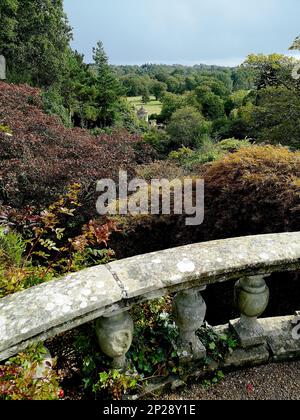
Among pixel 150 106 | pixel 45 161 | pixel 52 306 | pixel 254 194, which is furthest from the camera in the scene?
pixel 150 106

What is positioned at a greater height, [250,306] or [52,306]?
[52,306]

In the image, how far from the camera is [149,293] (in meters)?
1.64

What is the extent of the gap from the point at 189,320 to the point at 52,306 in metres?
0.76

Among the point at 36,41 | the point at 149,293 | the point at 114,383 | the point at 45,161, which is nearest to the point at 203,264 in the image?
the point at 149,293

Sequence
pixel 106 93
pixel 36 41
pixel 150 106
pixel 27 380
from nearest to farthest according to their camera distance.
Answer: pixel 27 380
pixel 36 41
pixel 106 93
pixel 150 106

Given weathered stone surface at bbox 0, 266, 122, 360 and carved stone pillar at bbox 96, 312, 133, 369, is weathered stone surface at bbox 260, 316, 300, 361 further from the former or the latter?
weathered stone surface at bbox 0, 266, 122, 360

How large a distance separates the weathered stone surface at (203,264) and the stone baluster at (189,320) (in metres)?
0.14

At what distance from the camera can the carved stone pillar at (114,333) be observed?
166 centimetres

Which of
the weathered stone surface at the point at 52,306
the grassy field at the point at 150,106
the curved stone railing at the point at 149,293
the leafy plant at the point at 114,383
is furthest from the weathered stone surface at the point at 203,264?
the grassy field at the point at 150,106

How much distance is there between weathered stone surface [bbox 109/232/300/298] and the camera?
1668mm

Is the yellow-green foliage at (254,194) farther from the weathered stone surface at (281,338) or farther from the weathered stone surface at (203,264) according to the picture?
the weathered stone surface at (203,264)

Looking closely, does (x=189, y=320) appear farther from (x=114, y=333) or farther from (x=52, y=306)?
(x=52, y=306)
